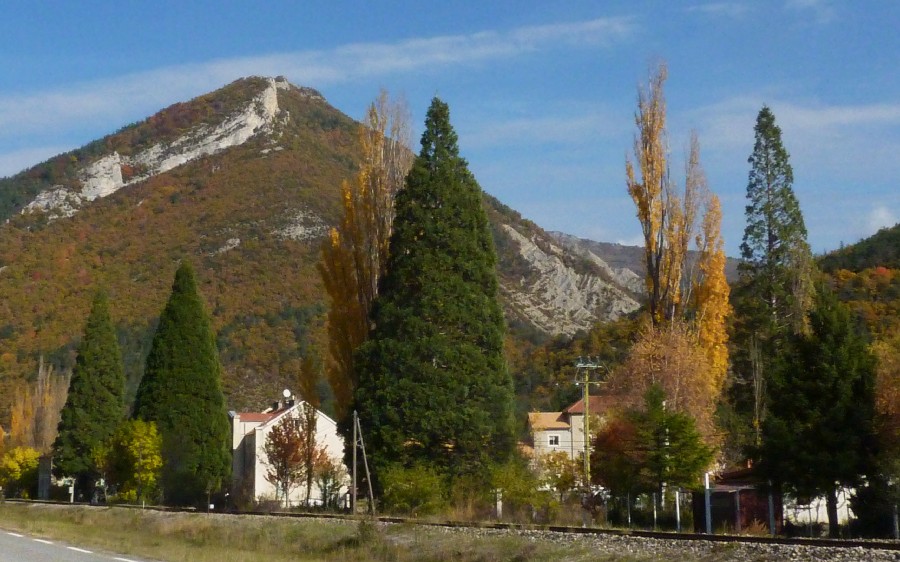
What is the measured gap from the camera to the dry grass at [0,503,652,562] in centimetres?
2048

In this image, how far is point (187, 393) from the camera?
5172 cm

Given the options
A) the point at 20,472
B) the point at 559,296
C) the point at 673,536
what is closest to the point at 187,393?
the point at 20,472

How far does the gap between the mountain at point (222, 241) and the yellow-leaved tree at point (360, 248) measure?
4632 cm

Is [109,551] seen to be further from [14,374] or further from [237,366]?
[14,374]

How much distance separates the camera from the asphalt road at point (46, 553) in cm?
1706

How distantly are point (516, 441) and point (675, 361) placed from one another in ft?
24.6

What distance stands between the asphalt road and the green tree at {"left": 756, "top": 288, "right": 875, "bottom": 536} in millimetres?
16252

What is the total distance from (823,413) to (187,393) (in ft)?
112

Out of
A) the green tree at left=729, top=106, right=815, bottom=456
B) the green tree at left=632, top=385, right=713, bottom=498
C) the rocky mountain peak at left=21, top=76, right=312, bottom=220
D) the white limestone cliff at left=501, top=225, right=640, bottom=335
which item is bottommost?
the green tree at left=632, top=385, right=713, bottom=498

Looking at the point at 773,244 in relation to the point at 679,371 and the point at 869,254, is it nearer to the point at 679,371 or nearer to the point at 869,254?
the point at 679,371

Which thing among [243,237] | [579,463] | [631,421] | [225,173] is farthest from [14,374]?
[631,421]

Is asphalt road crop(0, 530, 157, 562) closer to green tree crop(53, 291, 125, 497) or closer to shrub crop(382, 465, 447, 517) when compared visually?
shrub crop(382, 465, 447, 517)

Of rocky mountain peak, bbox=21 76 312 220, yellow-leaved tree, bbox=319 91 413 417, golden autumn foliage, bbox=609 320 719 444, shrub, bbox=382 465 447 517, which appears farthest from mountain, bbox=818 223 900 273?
rocky mountain peak, bbox=21 76 312 220

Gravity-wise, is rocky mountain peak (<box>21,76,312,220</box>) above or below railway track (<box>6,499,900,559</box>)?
above
